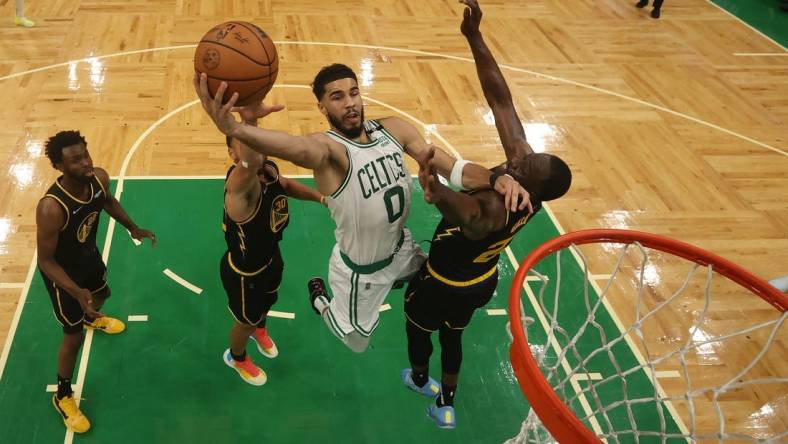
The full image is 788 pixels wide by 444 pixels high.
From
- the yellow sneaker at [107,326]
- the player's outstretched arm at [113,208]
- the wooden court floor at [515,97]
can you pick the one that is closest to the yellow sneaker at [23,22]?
the wooden court floor at [515,97]

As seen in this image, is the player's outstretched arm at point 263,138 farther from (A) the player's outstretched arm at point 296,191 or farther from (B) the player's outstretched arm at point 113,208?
(B) the player's outstretched arm at point 113,208

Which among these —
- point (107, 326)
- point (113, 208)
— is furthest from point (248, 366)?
point (113, 208)

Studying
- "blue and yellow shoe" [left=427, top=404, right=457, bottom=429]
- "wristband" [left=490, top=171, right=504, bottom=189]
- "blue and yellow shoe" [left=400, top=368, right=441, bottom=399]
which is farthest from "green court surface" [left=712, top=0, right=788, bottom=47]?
"wristband" [left=490, top=171, right=504, bottom=189]

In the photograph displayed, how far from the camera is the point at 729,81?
9.15m

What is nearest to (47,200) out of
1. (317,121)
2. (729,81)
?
(317,121)

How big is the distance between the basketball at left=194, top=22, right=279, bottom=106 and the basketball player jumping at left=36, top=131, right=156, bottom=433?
1073 millimetres

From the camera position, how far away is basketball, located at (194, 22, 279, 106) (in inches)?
125

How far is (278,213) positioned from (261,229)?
0.49 feet

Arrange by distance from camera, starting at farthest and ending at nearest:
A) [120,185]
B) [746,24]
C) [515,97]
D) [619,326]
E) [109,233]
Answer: [746,24]
[515,97]
[120,185]
[109,233]
[619,326]

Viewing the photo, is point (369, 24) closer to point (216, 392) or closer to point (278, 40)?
point (278, 40)

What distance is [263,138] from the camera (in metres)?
2.90

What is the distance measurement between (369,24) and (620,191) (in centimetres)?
460

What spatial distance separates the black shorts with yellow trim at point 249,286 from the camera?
4145 millimetres

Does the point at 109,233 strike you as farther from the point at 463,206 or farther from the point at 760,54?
the point at 760,54
